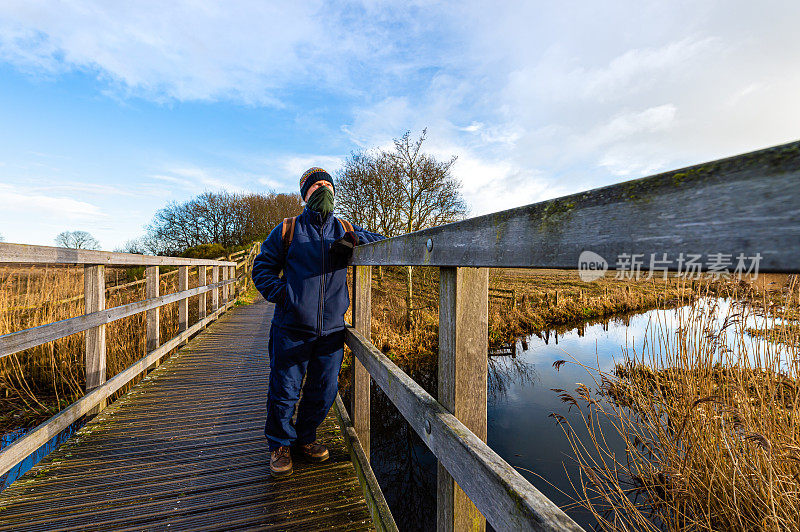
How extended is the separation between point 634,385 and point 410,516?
3.16 metres

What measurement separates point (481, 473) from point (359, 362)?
1787 millimetres

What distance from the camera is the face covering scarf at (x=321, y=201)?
235 cm

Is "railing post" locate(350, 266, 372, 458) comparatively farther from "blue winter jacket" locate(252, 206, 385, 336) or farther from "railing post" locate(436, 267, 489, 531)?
"railing post" locate(436, 267, 489, 531)

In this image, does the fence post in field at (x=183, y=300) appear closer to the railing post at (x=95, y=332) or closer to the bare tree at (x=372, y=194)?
the railing post at (x=95, y=332)

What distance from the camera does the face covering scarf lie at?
2.35m

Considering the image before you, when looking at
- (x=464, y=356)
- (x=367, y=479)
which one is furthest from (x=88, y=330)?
(x=464, y=356)

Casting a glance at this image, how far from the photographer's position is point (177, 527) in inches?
76.9

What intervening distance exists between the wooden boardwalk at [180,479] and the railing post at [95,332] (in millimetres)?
381

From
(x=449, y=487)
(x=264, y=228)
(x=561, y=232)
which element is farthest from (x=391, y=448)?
(x=264, y=228)

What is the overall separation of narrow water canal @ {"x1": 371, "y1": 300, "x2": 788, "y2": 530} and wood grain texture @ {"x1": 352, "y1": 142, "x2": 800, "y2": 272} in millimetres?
2654

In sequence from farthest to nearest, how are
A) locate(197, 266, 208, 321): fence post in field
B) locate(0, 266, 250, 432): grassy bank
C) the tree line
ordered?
the tree line < locate(197, 266, 208, 321): fence post in field < locate(0, 266, 250, 432): grassy bank

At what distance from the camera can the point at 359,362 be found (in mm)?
2639

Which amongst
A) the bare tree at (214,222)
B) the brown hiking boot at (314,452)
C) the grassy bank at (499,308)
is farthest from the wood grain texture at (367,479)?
the bare tree at (214,222)

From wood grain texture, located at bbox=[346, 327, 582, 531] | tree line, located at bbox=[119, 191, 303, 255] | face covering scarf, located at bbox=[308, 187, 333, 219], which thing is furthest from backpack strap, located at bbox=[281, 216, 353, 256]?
tree line, located at bbox=[119, 191, 303, 255]
